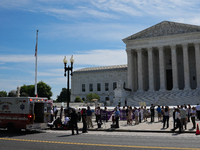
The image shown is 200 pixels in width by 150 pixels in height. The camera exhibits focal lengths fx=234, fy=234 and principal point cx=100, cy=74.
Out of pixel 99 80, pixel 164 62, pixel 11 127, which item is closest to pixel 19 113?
pixel 11 127

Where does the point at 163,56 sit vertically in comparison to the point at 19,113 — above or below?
above

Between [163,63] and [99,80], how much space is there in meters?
30.8

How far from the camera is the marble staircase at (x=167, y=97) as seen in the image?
46.0m

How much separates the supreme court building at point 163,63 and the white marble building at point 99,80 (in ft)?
56.4

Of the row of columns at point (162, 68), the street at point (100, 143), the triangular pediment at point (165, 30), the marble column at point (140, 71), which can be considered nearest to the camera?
the street at point (100, 143)

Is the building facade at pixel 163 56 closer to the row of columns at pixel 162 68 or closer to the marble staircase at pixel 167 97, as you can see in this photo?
the row of columns at pixel 162 68

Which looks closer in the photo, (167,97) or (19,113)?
(19,113)

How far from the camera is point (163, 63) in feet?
180

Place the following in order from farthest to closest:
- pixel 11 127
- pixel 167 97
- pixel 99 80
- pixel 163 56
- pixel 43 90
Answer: pixel 43 90, pixel 99 80, pixel 163 56, pixel 167 97, pixel 11 127

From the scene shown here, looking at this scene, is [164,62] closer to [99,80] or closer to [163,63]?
[163,63]

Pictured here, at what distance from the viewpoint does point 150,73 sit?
185 ft

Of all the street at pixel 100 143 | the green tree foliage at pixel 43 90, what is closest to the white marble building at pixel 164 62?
the street at pixel 100 143

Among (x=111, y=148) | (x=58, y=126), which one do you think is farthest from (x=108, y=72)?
(x=111, y=148)

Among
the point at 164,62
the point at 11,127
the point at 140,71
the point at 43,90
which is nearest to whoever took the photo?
the point at 11,127
